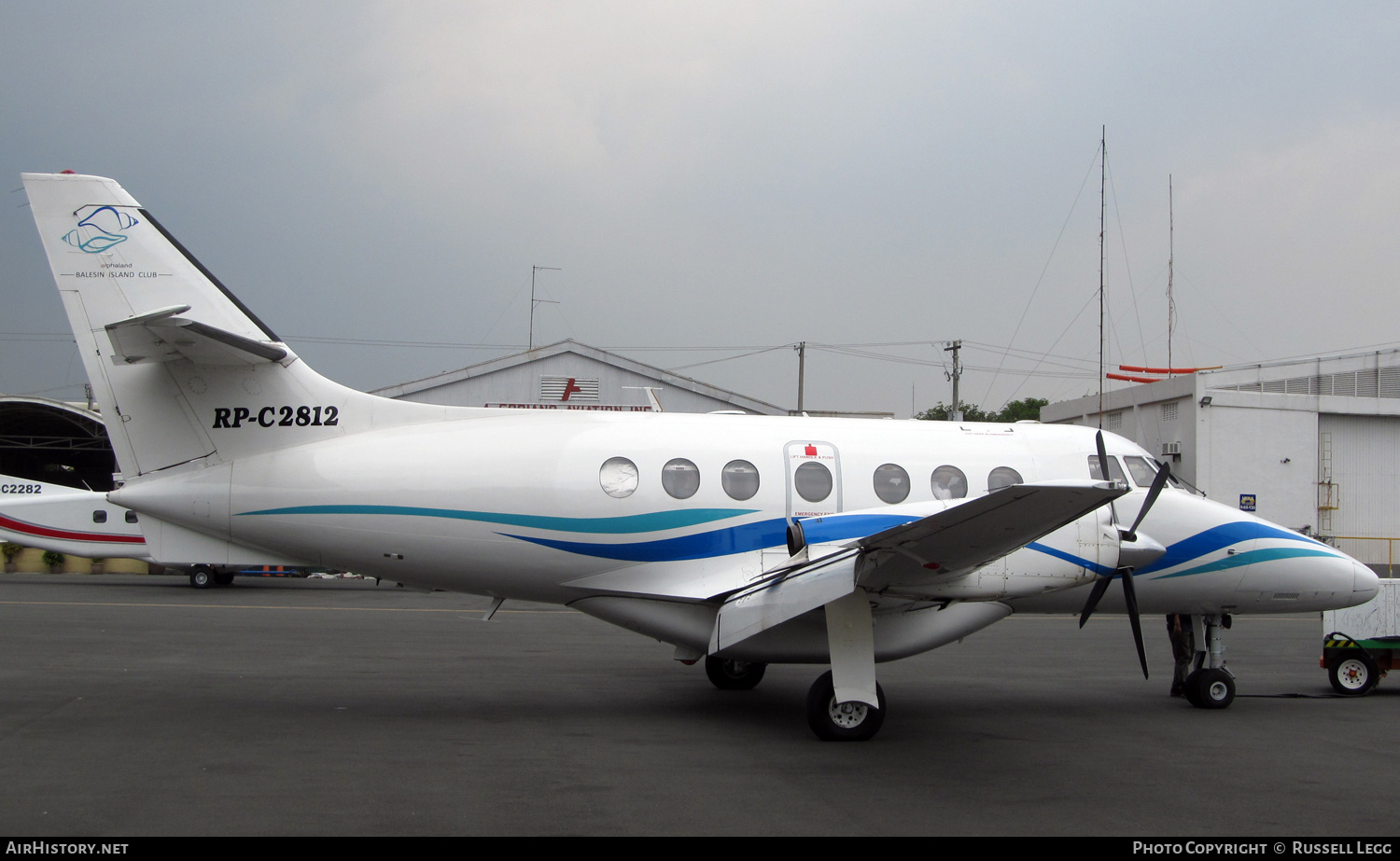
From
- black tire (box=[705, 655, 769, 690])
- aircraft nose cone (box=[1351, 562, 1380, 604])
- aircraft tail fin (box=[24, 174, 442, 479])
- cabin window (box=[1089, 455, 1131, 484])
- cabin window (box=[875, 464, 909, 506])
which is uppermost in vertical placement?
aircraft tail fin (box=[24, 174, 442, 479])

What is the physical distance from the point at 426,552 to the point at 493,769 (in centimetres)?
279

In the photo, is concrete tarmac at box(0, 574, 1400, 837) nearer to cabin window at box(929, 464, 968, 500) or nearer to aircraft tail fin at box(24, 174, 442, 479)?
cabin window at box(929, 464, 968, 500)

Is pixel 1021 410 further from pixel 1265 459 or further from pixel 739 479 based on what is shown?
pixel 739 479

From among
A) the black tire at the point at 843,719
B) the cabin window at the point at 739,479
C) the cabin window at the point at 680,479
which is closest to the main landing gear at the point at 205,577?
the cabin window at the point at 680,479

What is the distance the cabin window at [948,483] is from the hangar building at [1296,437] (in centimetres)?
1966

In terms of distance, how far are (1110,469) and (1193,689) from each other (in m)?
2.70

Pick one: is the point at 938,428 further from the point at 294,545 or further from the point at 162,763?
the point at 162,763

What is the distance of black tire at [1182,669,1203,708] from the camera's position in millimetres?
11047

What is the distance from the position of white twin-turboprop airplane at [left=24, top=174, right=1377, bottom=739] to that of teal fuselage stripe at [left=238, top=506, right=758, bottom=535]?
21mm

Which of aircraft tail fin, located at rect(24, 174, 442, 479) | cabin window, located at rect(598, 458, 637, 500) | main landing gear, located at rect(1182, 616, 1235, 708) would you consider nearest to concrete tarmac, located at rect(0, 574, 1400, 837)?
main landing gear, located at rect(1182, 616, 1235, 708)

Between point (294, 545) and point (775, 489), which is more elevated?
point (775, 489)

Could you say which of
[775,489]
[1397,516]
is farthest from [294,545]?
[1397,516]

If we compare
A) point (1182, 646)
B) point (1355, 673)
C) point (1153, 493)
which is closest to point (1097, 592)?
point (1153, 493)

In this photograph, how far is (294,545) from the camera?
9.71 meters
